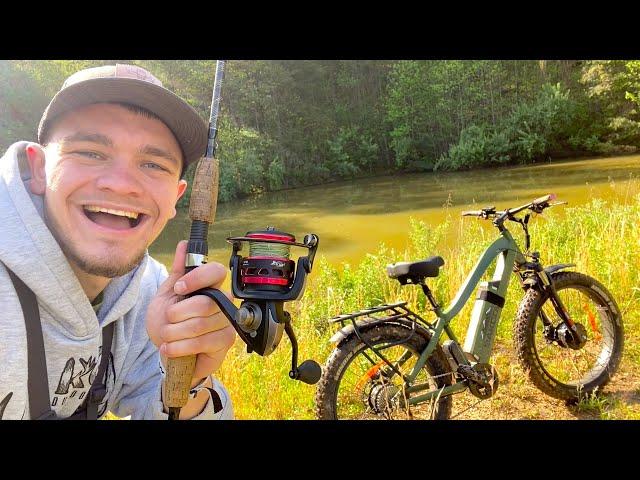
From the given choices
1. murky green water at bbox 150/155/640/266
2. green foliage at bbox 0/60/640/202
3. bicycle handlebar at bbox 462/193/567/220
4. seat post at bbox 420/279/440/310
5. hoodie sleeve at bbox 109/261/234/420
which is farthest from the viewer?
green foliage at bbox 0/60/640/202

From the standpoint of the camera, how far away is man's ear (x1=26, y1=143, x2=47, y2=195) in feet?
4.50

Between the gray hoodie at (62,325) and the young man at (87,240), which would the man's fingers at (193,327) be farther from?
the gray hoodie at (62,325)

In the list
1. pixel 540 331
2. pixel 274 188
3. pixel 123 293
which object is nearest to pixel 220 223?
pixel 274 188

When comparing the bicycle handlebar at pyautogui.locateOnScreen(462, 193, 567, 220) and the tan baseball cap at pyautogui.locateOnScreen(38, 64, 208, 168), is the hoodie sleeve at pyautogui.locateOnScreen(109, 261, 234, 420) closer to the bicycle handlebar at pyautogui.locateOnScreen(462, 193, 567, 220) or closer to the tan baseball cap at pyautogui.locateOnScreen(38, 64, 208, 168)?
the tan baseball cap at pyautogui.locateOnScreen(38, 64, 208, 168)

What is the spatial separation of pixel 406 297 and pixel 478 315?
1.87 m

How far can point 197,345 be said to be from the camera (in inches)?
47.2

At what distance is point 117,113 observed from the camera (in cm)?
135

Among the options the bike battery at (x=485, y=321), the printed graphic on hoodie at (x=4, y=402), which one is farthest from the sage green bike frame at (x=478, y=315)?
the printed graphic on hoodie at (x=4, y=402)

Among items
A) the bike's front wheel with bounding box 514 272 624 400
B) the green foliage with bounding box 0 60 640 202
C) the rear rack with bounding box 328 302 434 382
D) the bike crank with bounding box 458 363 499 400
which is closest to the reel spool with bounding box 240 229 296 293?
the rear rack with bounding box 328 302 434 382

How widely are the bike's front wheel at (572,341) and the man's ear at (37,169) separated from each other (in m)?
2.62

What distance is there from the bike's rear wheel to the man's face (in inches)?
54.0

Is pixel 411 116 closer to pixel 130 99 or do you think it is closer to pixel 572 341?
pixel 572 341

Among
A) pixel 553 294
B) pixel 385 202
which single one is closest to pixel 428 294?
pixel 553 294

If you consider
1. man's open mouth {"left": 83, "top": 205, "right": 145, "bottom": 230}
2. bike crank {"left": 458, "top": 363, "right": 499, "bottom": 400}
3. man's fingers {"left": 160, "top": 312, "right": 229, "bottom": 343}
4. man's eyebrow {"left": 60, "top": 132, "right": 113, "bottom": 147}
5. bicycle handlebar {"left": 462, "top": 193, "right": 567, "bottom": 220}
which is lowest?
bike crank {"left": 458, "top": 363, "right": 499, "bottom": 400}
